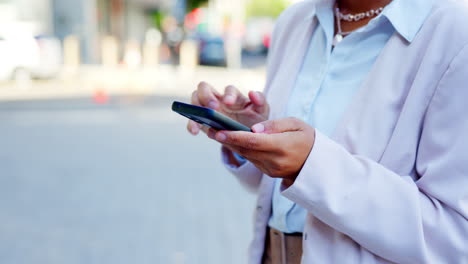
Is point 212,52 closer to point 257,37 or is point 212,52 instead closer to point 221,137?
point 257,37

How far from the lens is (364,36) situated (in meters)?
1.31

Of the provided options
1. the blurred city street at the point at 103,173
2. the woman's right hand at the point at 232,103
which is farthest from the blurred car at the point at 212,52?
the woman's right hand at the point at 232,103

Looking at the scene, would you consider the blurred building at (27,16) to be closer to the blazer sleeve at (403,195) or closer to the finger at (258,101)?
the finger at (258,101)

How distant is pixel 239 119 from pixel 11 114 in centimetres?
896

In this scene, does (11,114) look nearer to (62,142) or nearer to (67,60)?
(62,142)

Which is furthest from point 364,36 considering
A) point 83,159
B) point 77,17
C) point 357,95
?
point 77,17

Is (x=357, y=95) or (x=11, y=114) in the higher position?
(x=357, y=95)

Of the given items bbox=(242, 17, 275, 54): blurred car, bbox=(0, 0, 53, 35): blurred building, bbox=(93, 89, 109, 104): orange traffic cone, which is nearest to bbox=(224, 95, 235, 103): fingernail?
bbox=(93, 89, 109, 104): orange traffic cone

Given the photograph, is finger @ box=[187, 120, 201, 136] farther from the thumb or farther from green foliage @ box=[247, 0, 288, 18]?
green foliage @ box=[247, 0, 288, 18]

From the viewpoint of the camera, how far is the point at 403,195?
107cm

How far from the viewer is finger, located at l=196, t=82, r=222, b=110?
4.65ft

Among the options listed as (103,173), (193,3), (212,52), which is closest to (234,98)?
(103,173)

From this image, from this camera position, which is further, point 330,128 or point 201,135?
point 201,135

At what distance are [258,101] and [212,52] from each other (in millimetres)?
20673
